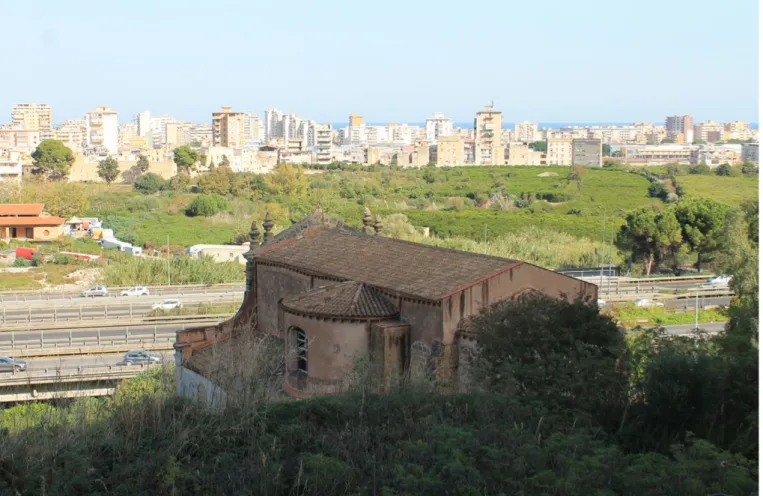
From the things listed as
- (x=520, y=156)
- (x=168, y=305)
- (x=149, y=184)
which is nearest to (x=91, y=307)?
(x=168, y=305)

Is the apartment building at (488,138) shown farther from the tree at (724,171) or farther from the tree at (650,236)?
the tree at (650,236)

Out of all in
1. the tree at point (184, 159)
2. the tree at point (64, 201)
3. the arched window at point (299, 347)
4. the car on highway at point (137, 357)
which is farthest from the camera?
the tree at point (184, 159)

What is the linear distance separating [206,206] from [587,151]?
9555cm

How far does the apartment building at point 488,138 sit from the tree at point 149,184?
226 ft

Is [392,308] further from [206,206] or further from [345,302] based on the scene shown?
[206,206]

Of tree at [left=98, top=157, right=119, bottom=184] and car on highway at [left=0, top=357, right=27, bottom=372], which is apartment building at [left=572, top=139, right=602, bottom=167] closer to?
tree at [left=98, top=157, right=119, bottom=184]

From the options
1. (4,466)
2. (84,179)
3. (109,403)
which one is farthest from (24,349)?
(84,179)

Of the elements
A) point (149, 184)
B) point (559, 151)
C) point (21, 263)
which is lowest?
point (21, 263)

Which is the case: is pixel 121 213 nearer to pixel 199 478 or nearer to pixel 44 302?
pixel 44 302

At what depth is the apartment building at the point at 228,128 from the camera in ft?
535

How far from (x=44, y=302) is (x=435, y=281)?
24.4 meters

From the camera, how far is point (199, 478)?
337 inches

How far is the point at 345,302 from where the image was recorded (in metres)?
16.0

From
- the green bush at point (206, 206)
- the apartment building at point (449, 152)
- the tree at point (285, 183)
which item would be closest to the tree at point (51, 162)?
the tree at point (285, 183)
